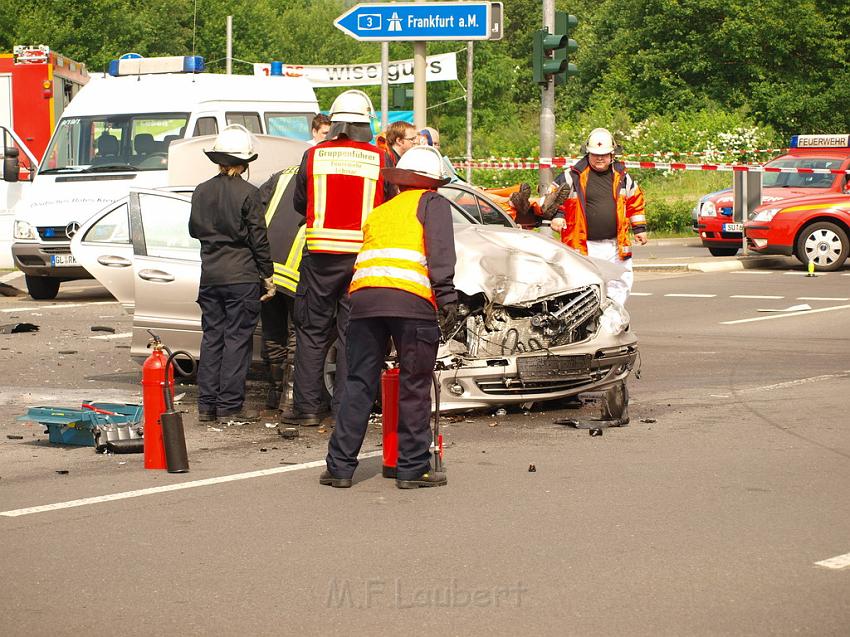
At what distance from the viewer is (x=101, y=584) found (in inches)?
216

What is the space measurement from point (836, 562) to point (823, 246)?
1548 centimetres

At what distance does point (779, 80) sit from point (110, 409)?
4371 centimetres

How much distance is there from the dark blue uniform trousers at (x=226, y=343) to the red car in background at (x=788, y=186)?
1325 cm

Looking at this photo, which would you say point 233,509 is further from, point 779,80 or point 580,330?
point 779,80

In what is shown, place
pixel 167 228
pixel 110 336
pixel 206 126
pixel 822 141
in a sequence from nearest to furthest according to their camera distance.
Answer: pixel 167 228, pixel 110 336, pixel 206 126, pixel 822 141

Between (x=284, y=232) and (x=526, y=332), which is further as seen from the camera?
(x=284, y=232)

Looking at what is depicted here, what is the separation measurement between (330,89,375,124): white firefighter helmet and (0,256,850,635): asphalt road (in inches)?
75.5

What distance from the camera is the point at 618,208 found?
11.9 meters

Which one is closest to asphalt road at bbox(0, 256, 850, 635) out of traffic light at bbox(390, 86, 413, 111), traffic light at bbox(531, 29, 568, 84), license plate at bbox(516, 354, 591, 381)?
license plate at bbox(516, 354, 591, 381)

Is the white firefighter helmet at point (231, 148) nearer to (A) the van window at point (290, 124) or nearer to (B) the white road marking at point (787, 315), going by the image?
(B) the white road marking at point (787, 315)

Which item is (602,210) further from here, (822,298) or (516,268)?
(822,298)

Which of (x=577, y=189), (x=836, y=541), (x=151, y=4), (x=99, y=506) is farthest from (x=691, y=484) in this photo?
(x=151, y=4)

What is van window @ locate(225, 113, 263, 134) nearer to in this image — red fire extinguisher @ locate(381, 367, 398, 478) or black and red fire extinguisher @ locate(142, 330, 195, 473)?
black and red fire extinguisher @ locate(142, 330, 195, 473)

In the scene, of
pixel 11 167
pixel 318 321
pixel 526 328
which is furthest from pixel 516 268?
pixel 11 167
